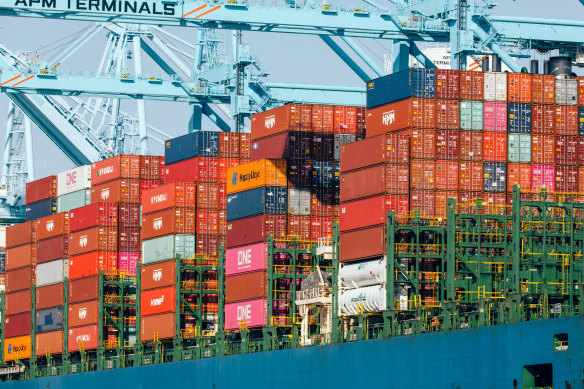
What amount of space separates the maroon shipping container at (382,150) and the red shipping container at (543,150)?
15.8 feet

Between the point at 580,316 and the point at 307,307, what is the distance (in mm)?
16676

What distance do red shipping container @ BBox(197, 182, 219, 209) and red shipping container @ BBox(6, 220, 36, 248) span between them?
1631 cm

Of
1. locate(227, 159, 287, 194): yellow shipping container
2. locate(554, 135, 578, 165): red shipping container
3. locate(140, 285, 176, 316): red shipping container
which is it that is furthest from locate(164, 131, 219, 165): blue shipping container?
locate(554, 135, 578, 165): red shipping container

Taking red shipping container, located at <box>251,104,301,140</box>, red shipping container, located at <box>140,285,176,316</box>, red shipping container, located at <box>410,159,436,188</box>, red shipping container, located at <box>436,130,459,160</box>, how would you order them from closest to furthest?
red shipping container, located at <box>410,159,436,188</box> < red shipping container, located at <box>436,130,459,160</box> < red shipping container, located at <box>251,104,301,140</box> < red shipping container, located at <box>140,285,176,316</box>

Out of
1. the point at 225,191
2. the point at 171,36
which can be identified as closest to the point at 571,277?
the point at 225,191

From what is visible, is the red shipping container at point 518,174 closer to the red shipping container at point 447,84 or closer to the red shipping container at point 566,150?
the red shipping container at point 566,150

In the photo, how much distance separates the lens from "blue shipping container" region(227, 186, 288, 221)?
6091cm

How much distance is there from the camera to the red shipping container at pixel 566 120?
55094mm

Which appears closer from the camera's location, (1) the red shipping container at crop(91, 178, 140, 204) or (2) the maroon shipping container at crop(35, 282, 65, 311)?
(1) the red shipping container at crop(91, 178, 140, 204)

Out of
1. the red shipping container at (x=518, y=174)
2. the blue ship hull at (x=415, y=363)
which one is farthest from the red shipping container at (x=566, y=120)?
the blue ship hull at (x=415, y=363)

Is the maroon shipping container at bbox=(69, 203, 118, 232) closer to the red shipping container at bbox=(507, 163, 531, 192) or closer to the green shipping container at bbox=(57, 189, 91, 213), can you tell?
the green shipping container at bbox=(57, 189, 91, 213)

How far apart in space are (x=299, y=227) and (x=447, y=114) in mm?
9926

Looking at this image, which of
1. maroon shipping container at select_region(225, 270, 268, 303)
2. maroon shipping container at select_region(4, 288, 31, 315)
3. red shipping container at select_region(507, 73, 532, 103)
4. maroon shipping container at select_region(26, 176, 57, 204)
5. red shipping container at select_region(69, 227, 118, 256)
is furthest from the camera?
maroon shipping container at select_region(26, 176, 57, 204)

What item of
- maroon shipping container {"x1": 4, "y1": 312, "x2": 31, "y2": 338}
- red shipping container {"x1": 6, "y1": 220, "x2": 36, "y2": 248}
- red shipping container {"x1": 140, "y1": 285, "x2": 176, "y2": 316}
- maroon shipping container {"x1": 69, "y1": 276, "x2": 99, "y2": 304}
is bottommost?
maroon shipping container {"x1": 4, "y1": 312, "x2": 31, "y2": 338}
